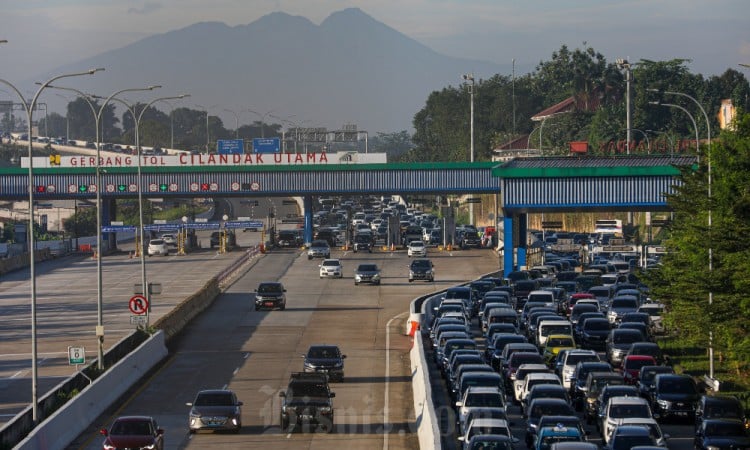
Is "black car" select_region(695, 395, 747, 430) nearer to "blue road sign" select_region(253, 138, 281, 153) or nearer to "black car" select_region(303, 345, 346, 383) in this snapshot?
"black car" select_region(303, 345, 346, 383)

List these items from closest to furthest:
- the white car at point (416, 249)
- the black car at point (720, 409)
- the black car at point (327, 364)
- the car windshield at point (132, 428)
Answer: the car windshield at point (132, 428)
the black car at point (720, 409)
the black car at point (327, 364)
the white car at point (416, 249)

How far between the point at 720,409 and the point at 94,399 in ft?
54.7

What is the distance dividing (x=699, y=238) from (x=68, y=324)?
32.3 meters

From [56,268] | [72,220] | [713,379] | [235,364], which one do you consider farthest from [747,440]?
[72,220]

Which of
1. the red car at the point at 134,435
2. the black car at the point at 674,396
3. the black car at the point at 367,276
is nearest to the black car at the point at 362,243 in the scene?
the black car at the point at 367,276

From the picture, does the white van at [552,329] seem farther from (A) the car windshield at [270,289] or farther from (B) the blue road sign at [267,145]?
(B) the blue road sign at [267,145]

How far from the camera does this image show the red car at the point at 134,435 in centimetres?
3134

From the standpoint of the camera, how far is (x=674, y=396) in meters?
37.5

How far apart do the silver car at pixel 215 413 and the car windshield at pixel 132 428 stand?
11.8 feet

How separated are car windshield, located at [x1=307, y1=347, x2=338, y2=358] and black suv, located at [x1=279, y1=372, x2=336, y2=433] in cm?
→ 860

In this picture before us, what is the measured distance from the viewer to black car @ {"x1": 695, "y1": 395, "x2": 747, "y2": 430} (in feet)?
110

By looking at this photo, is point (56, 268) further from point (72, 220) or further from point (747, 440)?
point (747, 440)

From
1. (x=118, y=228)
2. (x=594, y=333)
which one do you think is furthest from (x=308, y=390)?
(x=118, y=228)

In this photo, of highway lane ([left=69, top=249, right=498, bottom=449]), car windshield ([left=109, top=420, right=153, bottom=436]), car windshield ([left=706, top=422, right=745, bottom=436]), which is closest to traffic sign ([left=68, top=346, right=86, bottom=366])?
highway lane ([left=69, top=249, right=498, bottom=449])
